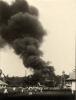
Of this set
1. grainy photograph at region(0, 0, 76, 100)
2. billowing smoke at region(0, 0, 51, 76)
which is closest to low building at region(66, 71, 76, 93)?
grainy photograph at region(0, 0, 76, 100)

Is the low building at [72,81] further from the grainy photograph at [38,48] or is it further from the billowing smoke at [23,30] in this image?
the billowing smoke at [23,30]

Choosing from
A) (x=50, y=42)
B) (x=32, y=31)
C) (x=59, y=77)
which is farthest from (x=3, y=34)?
(x=59, y=77)

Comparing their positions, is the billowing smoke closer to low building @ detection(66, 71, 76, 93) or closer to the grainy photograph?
the grainy photograph

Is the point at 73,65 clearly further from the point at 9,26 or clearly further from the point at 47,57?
the point at 9,26

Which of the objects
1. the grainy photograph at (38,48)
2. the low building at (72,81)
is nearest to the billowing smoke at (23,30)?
the grainy photograph at (38,48)

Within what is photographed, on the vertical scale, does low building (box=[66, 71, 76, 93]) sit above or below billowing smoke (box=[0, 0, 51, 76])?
below

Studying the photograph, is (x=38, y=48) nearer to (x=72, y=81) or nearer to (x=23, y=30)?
(x=23, y=30)

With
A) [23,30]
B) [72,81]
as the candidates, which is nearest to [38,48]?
[23,30]
